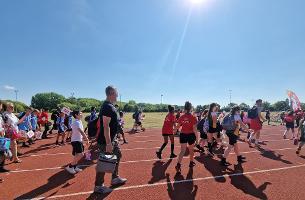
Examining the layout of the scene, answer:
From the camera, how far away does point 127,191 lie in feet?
20.4

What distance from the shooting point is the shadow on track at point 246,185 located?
631 centimetres

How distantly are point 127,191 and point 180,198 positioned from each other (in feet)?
4.05

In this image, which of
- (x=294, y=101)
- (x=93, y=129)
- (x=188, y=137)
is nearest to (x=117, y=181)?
(x=93, y=129)

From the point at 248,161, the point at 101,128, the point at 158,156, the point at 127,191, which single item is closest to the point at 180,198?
the point at 127,191

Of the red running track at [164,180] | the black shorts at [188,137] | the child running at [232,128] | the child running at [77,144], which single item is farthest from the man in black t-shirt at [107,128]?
the child running at [232,128]

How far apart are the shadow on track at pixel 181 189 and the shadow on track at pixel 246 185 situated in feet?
3.77

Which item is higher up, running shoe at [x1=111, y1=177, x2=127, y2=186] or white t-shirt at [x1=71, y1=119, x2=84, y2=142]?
white t-shirt at [x1=71, y1=119, x2=84, y2=142]

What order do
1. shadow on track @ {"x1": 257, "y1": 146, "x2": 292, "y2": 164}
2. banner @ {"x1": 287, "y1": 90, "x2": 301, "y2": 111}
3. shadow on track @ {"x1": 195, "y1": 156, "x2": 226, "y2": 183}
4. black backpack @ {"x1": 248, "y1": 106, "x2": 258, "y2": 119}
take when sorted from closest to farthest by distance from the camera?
shadow on track @ {"x1": 195, "y1": 156, "x2": 226, "y2": 183}
shadow on track @ {"x1": 257, "y1": 146, "x2": 292, "y2": 164}
black backpack @ {"x1": 248, "y1": 106, "x2": 258, "y2": 119}
banner @ {"x1": 287, "y1": 90, "x2": 301, "y2": 111}

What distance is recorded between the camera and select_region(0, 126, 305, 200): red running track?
6.11 meters

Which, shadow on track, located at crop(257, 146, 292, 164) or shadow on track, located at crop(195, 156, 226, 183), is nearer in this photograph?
shadow on track, located at crop(195, 156, 226, 183)

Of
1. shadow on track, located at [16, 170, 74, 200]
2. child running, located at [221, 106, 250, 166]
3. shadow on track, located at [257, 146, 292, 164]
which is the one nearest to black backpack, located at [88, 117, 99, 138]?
shadow on track, located at [16, 170, 74, 200]

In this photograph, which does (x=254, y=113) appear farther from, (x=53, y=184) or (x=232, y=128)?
(x=53, y=184)

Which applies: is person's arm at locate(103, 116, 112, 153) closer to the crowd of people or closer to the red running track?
the crowd of people

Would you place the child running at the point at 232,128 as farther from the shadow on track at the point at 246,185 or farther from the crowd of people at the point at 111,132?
the shadow on track at the point at 246,185
